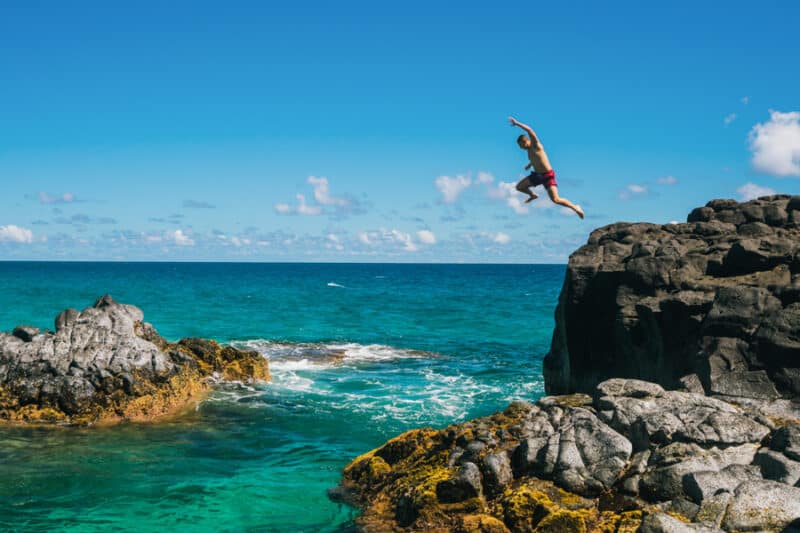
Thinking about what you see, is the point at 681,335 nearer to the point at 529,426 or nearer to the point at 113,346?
the point at 529,426

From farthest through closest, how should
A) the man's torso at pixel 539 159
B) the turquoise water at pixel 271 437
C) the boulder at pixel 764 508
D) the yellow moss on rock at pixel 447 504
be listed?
1. the man's torso at pixel 539 159
2. the turquoise water at pixel 271 437
3. the yellow moss on rock at pixel 447 504
4. the boulder at pixel 764 508

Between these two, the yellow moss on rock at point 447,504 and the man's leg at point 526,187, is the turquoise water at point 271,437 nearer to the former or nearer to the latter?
the yellow moss on rock at point 447,504

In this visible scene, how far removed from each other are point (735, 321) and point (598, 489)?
7073 mm

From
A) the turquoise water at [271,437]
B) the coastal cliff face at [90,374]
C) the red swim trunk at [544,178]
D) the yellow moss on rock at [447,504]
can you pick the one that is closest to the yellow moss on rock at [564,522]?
the yellow moss on rock at [447,504]

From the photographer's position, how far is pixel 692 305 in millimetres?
18484

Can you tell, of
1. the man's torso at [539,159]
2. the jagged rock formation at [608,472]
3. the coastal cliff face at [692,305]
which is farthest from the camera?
the coastal cliff face at [692,305]

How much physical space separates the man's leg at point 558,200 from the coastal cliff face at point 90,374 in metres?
14.4

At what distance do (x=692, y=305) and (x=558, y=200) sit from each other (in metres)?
5.25

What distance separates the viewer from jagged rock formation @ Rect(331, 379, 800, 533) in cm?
1031

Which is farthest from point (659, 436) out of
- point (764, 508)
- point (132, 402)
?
point (132, 402)

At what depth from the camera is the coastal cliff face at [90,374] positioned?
866 inches

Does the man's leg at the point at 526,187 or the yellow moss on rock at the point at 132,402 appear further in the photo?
the yellow moss on rock at the point at 132,402

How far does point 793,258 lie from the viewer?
18391 millimetres

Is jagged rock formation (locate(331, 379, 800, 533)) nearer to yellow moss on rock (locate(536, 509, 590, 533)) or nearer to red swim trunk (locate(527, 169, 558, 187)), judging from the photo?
yellow moss on rock (locate(536, 509, 590, 533))
